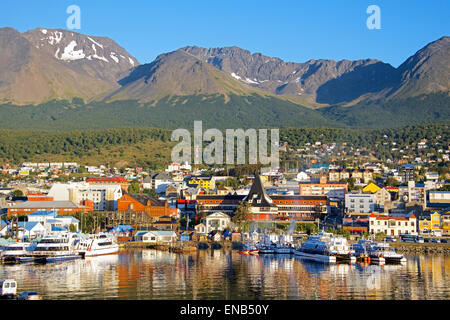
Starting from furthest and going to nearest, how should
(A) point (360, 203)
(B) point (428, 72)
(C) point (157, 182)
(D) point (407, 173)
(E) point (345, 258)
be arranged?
(B) point (428, 72) → (C) point (157, 182) → (D) point (407, 173) → (A) point (360, 203) → (E) point (345, 258)

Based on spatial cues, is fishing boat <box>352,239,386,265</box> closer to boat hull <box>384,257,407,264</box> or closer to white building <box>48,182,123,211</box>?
boat hull <box>384,257,407,264</box>

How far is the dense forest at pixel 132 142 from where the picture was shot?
110688mm

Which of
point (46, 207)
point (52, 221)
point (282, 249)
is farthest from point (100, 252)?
point (46, 207)

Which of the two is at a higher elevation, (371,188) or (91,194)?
(371,188)

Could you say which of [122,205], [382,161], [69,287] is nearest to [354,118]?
[382,161]

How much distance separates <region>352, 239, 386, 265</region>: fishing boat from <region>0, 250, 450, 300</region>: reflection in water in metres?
1.44

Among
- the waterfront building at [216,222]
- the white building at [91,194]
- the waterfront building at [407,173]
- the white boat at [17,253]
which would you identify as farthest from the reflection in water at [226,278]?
the waterfront building at [407,173]

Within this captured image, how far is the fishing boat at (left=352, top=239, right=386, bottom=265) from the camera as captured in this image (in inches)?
1594

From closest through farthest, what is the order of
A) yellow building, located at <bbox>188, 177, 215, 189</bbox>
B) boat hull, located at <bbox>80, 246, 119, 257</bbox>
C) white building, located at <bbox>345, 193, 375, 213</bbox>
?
1. boat hull, located at <bbox>80, 246, 119, 257</bbox>
2. white building, located at <bbox>345, 193, 375, 213</bbox>
3. yellow building, located at <bbox>188, 177, 215, 189</bbox>

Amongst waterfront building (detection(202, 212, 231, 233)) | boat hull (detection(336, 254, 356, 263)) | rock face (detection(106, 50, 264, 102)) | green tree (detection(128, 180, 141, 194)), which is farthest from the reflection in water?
rock face (detection(106, 50, 264, 102))

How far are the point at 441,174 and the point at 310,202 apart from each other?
103ft

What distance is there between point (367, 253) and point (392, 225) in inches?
621

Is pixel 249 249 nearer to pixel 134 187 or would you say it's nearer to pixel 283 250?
pixel 283 250

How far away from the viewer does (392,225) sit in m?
57.1
